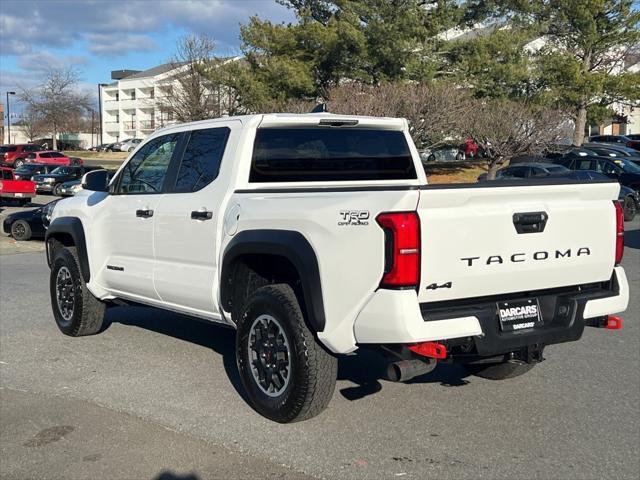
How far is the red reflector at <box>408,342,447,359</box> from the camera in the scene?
412 cm

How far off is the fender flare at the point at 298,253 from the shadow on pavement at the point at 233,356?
40cm

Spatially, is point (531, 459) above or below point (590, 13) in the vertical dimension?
below

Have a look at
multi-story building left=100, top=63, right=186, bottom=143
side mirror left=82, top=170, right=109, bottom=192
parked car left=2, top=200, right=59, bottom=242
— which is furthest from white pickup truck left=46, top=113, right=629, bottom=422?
multi-story building left=100, top=63, right=186, bottom=143

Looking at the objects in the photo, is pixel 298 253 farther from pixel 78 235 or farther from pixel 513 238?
pixel 78 235

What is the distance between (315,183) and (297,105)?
28.9 m

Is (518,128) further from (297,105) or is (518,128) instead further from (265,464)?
(265,464)

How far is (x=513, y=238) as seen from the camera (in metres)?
4.34

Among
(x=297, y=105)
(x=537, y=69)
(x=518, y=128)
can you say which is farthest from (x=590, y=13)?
(x=297, y=105)

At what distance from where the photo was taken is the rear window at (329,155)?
220 inches

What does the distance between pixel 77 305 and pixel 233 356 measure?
166cm

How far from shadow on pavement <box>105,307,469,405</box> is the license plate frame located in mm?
780

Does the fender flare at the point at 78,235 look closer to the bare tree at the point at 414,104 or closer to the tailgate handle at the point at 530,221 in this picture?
the tailgate handle at the point at 530,221

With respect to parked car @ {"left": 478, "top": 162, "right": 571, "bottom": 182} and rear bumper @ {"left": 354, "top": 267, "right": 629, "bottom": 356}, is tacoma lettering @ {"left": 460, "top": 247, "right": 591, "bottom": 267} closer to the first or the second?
rear bumper @ {"left": 354, "top": 267, "right": 629, "bottom": 356}

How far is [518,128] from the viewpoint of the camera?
32094 mm
